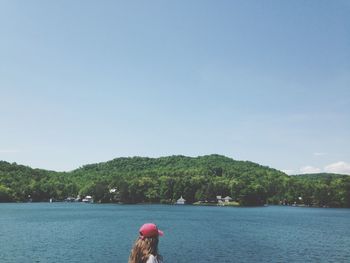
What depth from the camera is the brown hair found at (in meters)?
7.27

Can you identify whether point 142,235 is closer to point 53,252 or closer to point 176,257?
point 176,257

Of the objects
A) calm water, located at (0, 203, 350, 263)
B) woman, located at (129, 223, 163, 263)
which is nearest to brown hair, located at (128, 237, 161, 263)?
woman, located at (129, 223, 163, 263)

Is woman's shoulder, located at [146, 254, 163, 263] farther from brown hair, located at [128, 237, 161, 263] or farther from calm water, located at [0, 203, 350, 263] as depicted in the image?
calm water, located at [0, 203, 350, 263]

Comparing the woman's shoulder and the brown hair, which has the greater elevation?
the brown hair

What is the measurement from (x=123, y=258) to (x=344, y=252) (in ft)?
105

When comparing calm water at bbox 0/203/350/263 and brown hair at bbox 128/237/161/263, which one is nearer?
brown hair at bbox 128/237/161/263

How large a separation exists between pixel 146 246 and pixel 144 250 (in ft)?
0.25

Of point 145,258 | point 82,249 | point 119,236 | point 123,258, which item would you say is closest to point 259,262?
point 123,258

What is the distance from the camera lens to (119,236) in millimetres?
74312

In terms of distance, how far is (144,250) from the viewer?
7.29m

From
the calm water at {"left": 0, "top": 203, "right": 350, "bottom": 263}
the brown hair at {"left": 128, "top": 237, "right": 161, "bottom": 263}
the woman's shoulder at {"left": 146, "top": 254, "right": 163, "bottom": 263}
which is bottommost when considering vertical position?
the calm water at {"left": 0, "top": 203, "right": 350, "bottom": 263}

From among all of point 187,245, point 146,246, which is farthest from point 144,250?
point 187,245

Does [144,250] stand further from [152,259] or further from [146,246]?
[152,259]

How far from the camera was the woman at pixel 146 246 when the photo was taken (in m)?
7.27
